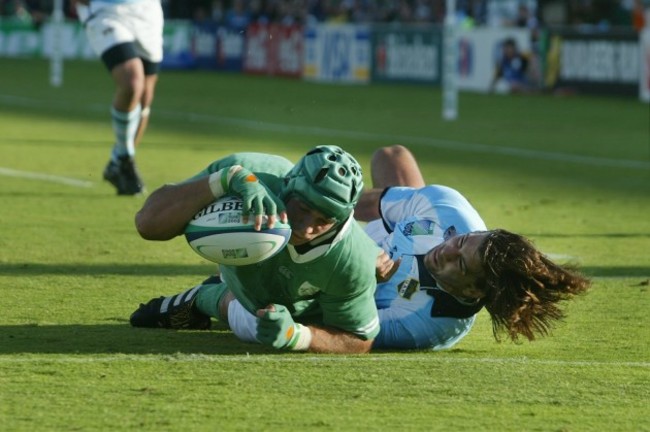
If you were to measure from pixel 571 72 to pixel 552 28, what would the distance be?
0.97 metres

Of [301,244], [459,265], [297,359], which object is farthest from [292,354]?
[459,265]

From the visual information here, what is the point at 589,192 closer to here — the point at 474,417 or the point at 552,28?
the point at 474,417

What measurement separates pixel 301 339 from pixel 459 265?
0.75 metres

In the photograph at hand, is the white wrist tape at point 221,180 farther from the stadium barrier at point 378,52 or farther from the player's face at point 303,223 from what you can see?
the stadium barrier at point 378,52

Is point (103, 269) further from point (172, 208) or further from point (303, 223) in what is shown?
point (303, 223)

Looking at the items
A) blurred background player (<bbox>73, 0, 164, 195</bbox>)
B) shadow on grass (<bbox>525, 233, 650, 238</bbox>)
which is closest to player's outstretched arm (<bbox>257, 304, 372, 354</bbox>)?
shadow on grass (<bbox>525, 233, 650, 238</bbox>)

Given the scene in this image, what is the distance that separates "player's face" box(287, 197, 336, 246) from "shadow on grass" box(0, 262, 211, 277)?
2661 mm

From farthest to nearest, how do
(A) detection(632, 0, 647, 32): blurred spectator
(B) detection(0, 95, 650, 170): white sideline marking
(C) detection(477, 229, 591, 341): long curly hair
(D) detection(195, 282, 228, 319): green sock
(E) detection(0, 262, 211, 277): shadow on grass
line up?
(A) detection(632, 0, 647, 32): blurred spectator
(B) detection(0, 95, 650, 170): white sideline marking
(E) detection(0, 262, 211, 277): shadow on grass
(D) detection(195, 282, 228, 319): green sock
(C) detection(477, 229, 591, 341): long curly hair

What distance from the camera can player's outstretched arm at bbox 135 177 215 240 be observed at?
568 cm

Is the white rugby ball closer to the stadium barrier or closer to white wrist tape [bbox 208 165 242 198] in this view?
white wrist tape [bbox 208 165 242 198]

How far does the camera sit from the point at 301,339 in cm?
578

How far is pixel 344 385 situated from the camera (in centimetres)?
540

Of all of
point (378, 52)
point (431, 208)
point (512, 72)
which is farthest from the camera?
point (378, 52)

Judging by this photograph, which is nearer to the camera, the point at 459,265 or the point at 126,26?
the point at 459,265
